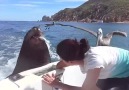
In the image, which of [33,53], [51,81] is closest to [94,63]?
[51,81]

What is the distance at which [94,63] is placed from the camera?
2.20 m

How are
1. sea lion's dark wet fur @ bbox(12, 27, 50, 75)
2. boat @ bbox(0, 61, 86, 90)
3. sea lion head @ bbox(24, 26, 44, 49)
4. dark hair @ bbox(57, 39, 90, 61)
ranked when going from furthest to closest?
1. sea lion's dark wet fur @ bbox(12, 27, 50, 75)
2. sea lion head @ bbox(24, 26, 44, 49)
3. boat @ bbox(0, 61, 86, 90)
4. dark hair @ bbox(57, 39, 90, 61)

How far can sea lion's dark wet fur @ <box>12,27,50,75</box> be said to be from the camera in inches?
158

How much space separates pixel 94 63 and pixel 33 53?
205 centimetres

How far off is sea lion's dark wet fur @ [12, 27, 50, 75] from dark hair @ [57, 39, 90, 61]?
5.78 feet

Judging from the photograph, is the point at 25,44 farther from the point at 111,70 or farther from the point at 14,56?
the point at 14,56

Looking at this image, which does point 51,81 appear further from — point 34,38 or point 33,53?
point 33,53

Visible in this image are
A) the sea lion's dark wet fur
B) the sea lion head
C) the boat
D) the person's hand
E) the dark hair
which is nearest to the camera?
the dark hair

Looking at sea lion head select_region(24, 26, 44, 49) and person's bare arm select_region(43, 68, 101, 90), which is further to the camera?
sea lion head select_region(24, 26, 44, 49)

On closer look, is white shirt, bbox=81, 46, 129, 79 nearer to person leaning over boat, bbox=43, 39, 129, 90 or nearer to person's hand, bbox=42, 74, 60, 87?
person leaning over boat, bbox=43, 39, 129, 90

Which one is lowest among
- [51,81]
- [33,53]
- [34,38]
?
[33,53]

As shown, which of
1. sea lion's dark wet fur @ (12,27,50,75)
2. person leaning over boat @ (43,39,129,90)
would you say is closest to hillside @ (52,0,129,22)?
sea lion's dark wet fur @ (12,27,50,75)

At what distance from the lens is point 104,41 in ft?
10.6

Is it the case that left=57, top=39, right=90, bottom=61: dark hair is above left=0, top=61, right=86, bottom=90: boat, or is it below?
above
